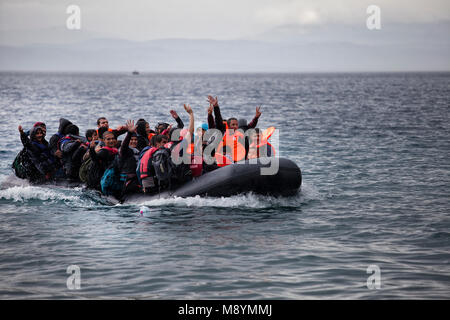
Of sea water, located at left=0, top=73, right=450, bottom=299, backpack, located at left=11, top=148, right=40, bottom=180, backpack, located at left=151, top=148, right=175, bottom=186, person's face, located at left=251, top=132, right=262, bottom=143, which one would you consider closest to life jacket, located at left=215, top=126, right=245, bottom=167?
person's face, located at left=251, top=132, right=262, bottom=143

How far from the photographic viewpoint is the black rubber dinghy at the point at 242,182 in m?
12.1

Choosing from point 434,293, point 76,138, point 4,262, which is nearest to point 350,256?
point 434,293

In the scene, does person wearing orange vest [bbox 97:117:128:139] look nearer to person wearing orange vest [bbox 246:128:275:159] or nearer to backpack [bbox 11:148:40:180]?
backpack [bbox 11:148:40:180]

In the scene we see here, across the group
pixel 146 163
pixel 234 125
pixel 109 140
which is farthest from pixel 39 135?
pixel 234 125

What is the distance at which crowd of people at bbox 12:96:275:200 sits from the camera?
12328 mm

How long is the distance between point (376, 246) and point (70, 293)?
5.14 metres

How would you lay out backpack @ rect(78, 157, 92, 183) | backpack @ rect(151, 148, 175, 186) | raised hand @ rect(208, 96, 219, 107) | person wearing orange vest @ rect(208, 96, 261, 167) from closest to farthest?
backpack @ rect(151, 148, 175, 186) → raised hand @ rect(208, 96, 219, 107) → person wearing orange vest @ rect(208, 96, 261, 167) → backpack @ rect(78, 157, 92, 183)

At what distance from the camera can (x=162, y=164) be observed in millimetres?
12086

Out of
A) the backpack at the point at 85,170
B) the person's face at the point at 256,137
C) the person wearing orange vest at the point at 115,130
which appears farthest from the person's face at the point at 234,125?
the backpack at the point at 85,170

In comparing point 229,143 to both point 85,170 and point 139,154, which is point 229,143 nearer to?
point 139,154

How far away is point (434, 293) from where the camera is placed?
8070 mm

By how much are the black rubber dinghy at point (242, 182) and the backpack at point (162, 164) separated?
0.57 m

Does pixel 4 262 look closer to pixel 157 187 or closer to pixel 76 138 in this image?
pixel 157 187

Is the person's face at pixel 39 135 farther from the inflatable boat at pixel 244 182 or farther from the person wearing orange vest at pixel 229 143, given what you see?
the person wearing orange vest at pixel 229 143
